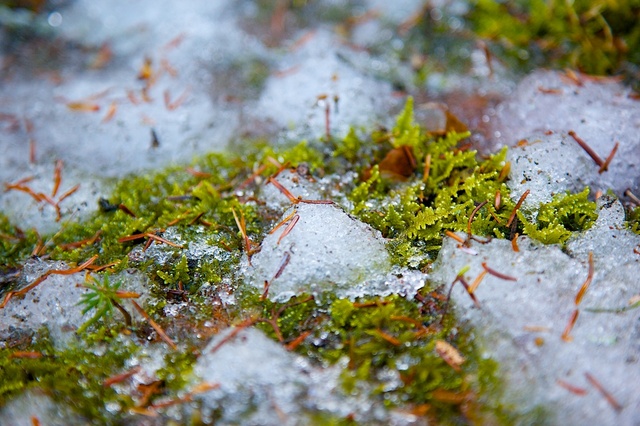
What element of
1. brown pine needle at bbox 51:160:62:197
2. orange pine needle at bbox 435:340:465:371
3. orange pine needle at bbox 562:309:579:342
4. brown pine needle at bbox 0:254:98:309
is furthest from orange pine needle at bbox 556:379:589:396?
brown pine needle at bbox 51:160:62:197

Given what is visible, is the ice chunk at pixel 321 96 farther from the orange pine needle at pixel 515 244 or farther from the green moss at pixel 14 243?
the green moss at pixel 14 243

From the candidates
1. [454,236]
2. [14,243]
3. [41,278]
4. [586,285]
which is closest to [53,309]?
[41,278]

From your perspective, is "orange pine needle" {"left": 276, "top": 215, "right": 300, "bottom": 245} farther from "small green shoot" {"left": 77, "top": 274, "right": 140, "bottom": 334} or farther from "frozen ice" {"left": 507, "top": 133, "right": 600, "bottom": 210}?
"frozen ice" {"left": 507, "top": 133, "right": 600, "bottom": 210}

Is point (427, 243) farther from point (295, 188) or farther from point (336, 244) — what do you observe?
point (295, 188)

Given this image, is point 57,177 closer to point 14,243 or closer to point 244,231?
point 14,243

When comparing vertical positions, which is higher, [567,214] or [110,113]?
[567,214]

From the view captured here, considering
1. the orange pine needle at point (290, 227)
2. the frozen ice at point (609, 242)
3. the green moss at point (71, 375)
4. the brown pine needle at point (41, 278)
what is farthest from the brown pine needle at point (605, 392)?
the brown pine needle at point (41, 278)
